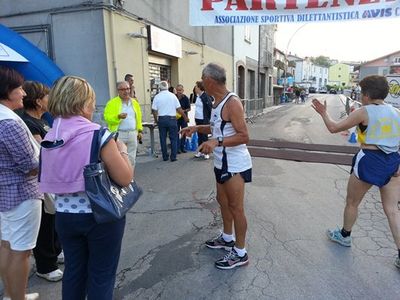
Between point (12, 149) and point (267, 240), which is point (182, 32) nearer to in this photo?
point (267, 240)

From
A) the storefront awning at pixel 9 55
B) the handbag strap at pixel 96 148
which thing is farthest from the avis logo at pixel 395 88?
the storefront awning at pixel 9 55

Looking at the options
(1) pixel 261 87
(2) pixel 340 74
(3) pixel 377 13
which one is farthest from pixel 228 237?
(2) pixel 340 74

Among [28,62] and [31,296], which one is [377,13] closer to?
[31,296]

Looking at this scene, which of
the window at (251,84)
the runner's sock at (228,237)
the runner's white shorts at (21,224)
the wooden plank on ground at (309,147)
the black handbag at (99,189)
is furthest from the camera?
the window at (251,84)

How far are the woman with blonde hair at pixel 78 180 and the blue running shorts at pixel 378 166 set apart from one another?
243 cm

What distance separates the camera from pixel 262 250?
3.56m

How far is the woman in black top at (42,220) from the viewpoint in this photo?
2.67 meters

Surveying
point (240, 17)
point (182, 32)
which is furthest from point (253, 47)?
point (240, 17)

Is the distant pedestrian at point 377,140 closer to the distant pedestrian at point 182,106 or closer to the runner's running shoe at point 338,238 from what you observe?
the runner's running shoe at point 338,238

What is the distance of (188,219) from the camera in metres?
4.41

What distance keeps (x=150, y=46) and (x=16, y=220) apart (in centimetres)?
867

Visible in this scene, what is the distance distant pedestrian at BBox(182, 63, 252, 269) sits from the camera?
9.51ft

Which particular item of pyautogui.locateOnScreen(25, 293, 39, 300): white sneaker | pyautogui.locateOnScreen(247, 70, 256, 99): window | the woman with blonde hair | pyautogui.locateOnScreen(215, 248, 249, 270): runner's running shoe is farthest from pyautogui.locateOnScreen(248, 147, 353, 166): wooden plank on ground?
pyautogui.locateOnScreen(247, 70, 256, 99): window

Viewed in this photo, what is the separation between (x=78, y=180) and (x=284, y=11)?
330 centimetres
